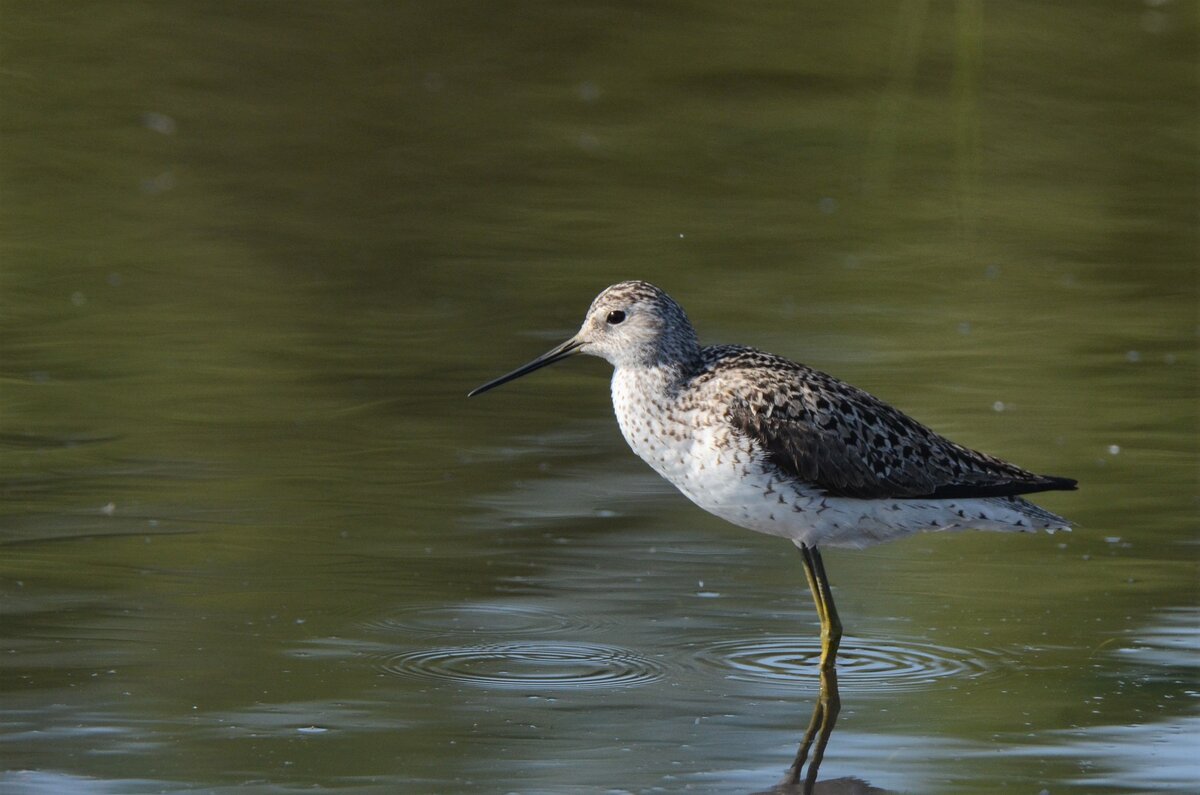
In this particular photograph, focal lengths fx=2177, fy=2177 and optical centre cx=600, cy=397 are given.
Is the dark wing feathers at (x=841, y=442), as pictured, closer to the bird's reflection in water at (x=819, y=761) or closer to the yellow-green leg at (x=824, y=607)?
the yellow-green leg at (x=824, y=607)

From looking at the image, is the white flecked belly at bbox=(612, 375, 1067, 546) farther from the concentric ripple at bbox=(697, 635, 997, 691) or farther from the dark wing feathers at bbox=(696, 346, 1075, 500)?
the concentric ripple at bbox=(697, 635, 997, 691)

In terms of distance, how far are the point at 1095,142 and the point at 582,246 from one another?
4.66m

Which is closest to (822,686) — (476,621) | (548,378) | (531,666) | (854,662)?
(854,662)

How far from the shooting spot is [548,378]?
453 inches

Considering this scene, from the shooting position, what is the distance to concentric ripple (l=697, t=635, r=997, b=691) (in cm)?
732

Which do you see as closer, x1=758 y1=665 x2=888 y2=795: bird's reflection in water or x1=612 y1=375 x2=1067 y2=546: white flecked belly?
x1=758 y1=665 x2=888 y2=795: bird's reflection in water

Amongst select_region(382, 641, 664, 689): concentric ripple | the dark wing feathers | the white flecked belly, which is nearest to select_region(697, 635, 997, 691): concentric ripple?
select_region(382, 641, 664, 689): concentric ripple

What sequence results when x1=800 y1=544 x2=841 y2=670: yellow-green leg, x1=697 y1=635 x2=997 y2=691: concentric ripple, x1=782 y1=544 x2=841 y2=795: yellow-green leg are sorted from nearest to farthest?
x1=782 y1=544 x2=841 y2=795: yellow-green leg < x1=697 y1=635 x2=997 y2=691: concentric ripple < x1=800 y1=544 x2=841 y2=670: yellow-green leg

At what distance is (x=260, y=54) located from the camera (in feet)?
58.1

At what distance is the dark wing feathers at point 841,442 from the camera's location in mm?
7805

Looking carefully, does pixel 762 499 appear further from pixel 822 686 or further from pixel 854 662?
pixel 822 686

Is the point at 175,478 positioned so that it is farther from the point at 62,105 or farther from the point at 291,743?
the point at 62,105

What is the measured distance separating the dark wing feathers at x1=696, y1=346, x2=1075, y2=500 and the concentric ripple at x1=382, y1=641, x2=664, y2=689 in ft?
3.08


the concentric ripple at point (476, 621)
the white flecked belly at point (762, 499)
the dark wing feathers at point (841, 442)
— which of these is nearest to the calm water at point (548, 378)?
the concentric ripple at point (476, 621)
